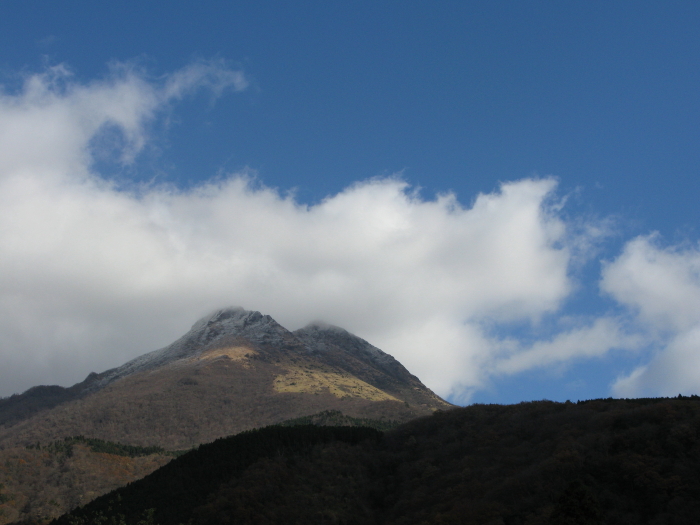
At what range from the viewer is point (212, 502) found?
223 ft

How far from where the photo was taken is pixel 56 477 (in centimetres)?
10162

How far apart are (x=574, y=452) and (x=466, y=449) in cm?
1962

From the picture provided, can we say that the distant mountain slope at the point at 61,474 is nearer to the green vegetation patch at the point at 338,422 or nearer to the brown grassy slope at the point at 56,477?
the brown grassy slope at the point at 56,477

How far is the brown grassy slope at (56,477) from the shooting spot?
301 feet

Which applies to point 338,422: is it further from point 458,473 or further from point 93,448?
point 458,473

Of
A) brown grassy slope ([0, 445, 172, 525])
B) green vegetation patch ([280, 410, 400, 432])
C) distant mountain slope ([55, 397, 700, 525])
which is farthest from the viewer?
green vegetation patch ([280, 410, 400, 432])

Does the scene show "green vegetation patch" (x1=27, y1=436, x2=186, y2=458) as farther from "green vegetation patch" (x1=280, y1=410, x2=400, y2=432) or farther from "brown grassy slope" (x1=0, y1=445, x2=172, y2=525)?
"green vegetation patch" (x1=280, y1=410, x2=400, y2=432)

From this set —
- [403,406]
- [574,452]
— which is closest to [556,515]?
[574,452]

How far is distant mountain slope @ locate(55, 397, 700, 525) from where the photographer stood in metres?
48.8

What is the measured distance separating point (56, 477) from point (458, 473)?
78.0 metres

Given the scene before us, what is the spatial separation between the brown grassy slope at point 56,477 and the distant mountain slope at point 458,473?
24.3 m

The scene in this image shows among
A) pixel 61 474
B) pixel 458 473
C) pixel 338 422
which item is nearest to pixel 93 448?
pixel 61 474

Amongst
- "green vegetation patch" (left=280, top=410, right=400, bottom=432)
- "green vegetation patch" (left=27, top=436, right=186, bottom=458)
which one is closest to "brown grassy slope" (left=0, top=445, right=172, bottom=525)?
"green vegetation patch" (left=27, top=436, right=186, bottom=458)

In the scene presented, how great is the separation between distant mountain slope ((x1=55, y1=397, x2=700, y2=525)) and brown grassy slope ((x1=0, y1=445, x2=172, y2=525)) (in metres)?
24.3
